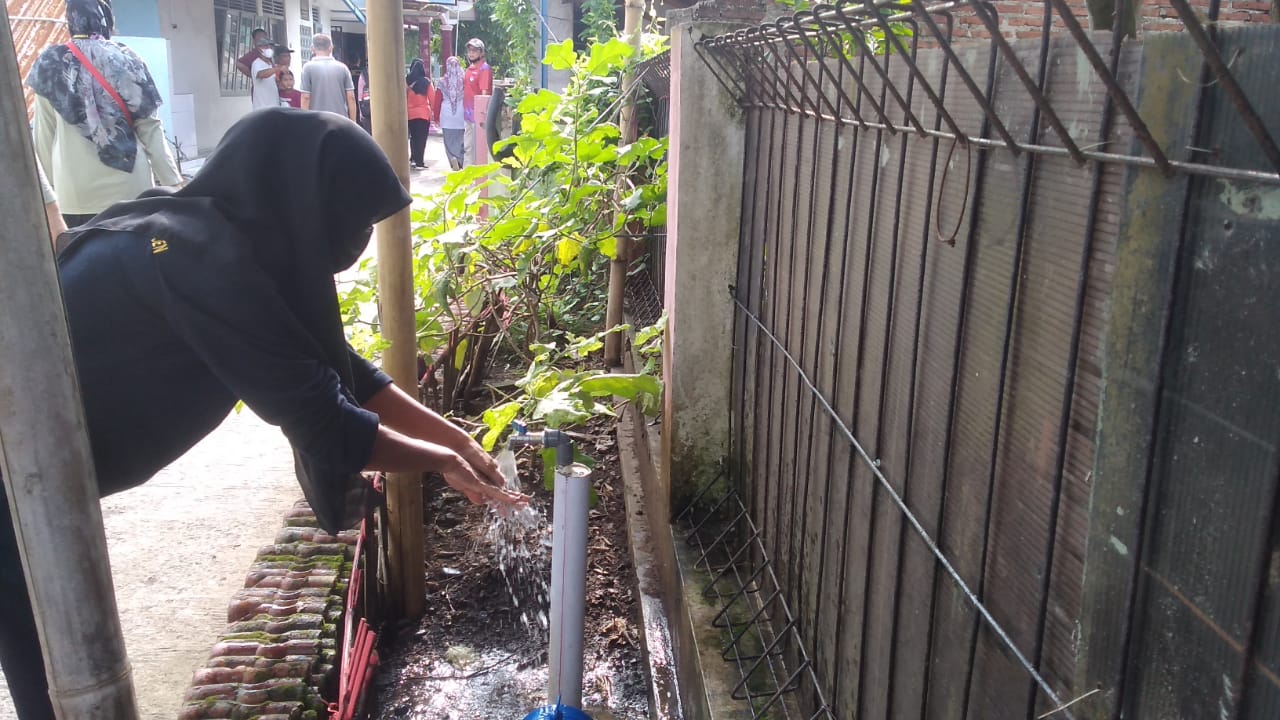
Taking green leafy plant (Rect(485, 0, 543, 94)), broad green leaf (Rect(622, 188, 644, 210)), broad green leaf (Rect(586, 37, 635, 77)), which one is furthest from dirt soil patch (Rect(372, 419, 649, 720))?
green leafy plant (Rect(485, 0, 543, 94))

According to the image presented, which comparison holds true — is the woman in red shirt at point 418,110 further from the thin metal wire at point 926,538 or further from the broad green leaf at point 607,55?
the thin metal wire at point 926,538

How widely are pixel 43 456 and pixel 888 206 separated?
4.78ft

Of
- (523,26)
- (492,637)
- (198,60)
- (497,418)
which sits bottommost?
(492,637)

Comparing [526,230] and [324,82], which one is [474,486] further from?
[324,82]

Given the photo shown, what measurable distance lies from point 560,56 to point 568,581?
121 inches

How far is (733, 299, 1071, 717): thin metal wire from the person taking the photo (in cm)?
128

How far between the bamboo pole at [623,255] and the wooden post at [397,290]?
2.03 meters

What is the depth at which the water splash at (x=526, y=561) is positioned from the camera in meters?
4.00

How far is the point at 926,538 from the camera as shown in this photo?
5.42 feet

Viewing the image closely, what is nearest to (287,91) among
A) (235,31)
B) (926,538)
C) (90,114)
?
(235,31)

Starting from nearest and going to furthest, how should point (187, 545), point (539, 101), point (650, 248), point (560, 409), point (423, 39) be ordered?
point (560, 409), point (187, 545), point (539, 101), point (650, 248), point (423, 39)

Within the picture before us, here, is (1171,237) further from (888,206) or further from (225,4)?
(225,4)

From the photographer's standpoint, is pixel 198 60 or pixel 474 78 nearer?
pixel 474 78

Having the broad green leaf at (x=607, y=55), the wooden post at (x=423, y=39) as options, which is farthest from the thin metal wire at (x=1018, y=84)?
the wooden post at (x=423, y=39)
